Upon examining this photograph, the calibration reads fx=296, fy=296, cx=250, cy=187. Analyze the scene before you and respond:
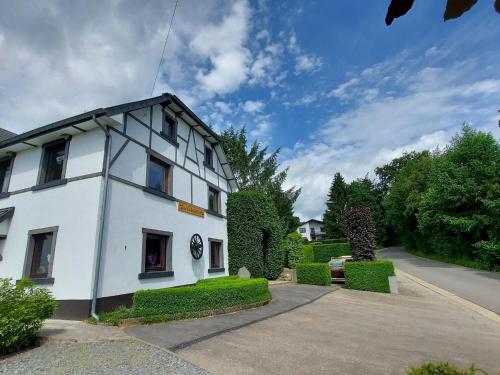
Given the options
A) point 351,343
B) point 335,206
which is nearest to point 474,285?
point 351,343

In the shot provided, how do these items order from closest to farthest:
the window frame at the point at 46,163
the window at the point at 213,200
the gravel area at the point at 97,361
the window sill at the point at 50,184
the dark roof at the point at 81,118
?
1. the gravel area at the point at 97,361
2. the dark roof at the point at 81,118
3. the window sill at the point at 50,184
4. the window frame at the point at 46,163
5. the window at the point at 213,200

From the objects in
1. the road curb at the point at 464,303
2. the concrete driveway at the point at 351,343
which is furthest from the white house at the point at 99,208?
the road curb at the point at 464,303

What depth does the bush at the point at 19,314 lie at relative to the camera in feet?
16.6

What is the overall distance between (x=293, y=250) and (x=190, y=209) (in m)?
10.9

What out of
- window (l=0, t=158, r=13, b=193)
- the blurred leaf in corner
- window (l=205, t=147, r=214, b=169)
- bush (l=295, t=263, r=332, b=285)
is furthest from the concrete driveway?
window (l=0, t=158, r=13, b=193)

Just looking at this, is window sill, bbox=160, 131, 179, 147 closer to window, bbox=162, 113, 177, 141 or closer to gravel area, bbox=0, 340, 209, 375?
window, bbox=162, 113, 177, 141

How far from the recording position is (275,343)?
578 centimetres

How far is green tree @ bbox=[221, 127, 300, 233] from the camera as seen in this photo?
2692 cm

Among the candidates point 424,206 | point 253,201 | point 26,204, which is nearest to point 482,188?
point 424,206

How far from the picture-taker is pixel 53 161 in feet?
34.4

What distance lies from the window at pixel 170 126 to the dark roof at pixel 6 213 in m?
6.15

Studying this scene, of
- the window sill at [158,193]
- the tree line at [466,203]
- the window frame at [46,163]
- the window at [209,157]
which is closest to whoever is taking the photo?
the window frame at [46,163]

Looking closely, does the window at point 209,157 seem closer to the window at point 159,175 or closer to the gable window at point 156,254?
the window at point 159,175

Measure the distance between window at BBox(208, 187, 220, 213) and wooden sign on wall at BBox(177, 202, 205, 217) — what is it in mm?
1704
